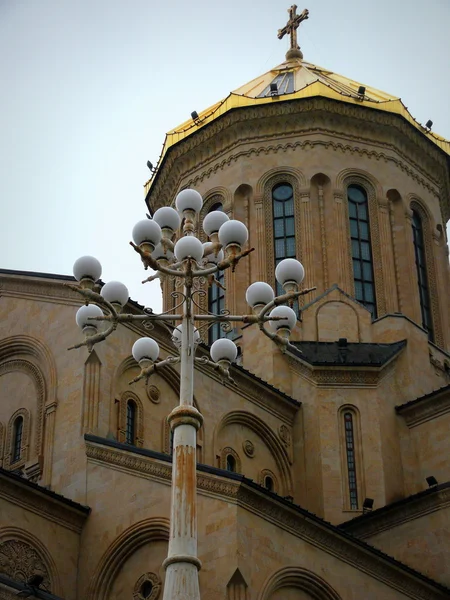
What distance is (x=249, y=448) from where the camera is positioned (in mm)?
28797

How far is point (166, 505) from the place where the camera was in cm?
2219

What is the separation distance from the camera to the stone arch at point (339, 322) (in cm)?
3281

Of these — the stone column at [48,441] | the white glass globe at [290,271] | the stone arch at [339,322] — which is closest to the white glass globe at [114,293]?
the white glass globe at [290,271]

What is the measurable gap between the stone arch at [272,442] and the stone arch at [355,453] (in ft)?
4.35

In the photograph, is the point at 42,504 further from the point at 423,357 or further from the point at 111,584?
the point at 423,357

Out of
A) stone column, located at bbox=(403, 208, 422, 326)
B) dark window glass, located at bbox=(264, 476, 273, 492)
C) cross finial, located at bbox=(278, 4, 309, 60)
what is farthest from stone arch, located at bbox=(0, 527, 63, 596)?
cross finial, located at bbox=(278, 4, 309, 60)

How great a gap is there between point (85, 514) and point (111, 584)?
60.1 inches

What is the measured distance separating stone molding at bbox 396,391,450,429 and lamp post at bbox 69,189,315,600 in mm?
13206

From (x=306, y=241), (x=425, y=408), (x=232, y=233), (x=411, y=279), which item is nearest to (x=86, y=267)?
(x=232, y=233)

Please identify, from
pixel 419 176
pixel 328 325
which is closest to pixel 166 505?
pixel 328 325

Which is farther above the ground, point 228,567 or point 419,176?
point 419,176

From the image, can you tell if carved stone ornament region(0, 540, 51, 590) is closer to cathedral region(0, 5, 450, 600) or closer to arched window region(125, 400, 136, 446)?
cathedral region(0, 5, 450, 600)

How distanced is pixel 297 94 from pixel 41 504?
18791 millimetres

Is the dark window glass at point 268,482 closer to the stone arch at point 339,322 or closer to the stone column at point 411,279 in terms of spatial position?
the stone arch at point 339,322
